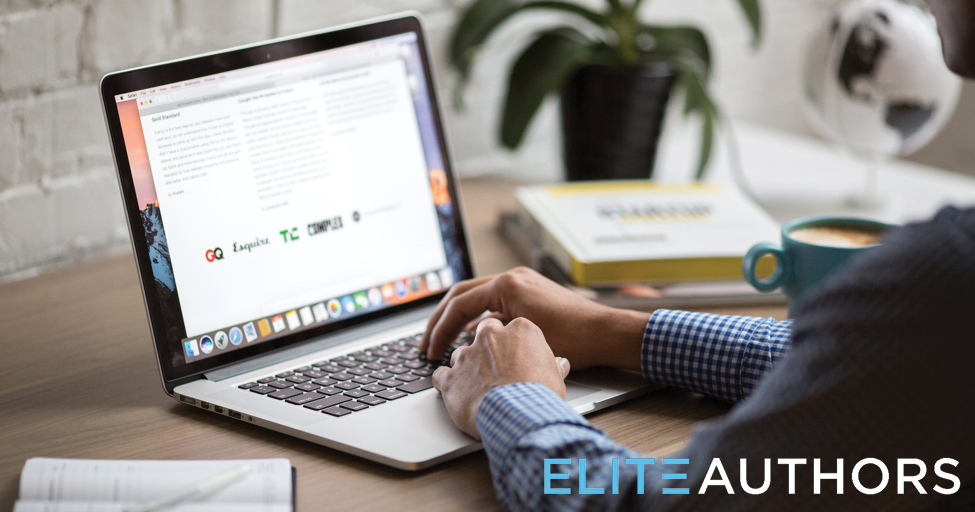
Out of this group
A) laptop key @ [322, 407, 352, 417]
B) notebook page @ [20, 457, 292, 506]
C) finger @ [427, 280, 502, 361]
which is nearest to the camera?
notebook page @ [20, 457, 292, 506]

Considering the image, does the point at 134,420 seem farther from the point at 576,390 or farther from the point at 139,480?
the point at 576,390

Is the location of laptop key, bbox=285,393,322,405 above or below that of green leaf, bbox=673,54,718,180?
below

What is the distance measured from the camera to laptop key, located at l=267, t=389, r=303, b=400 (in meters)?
0.73

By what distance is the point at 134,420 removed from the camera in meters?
0.72

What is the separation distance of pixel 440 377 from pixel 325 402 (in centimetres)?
10

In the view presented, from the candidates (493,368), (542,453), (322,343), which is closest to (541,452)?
(542,453)

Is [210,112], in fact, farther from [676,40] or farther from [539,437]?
[676,40]

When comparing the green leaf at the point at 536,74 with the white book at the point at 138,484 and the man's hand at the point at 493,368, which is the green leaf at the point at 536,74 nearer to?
the man's hand at the point at 493,368

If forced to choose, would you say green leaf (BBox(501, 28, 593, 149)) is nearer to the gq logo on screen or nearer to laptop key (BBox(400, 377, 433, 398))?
laptop key (BBox(400, 377, 433, 398))

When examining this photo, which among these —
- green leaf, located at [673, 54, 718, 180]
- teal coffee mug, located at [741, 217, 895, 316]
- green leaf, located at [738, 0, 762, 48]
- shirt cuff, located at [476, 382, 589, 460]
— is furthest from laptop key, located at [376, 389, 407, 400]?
green leaf, located at [738, 0, 762, 48]

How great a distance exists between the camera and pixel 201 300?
771 millimetres

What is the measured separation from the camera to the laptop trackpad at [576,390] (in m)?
0.74

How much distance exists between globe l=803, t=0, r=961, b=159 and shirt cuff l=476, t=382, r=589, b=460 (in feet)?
2.95

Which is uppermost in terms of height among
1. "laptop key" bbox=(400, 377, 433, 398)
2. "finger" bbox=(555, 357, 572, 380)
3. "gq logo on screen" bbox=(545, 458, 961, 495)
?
"laptop key" bbox=(400, 377, 433, 398)
